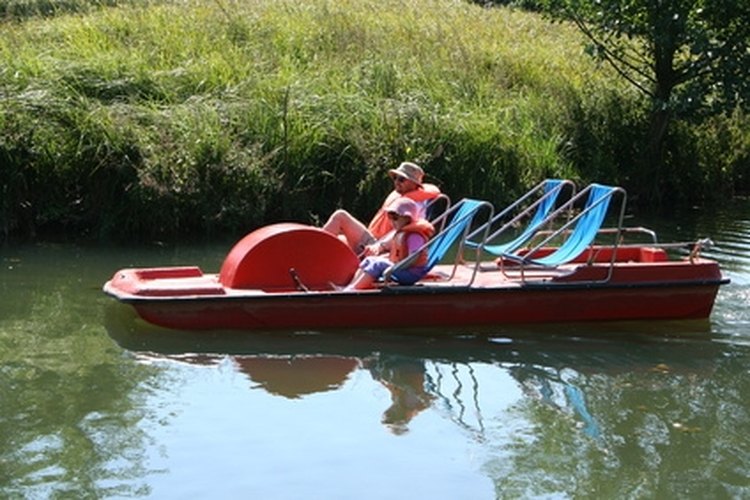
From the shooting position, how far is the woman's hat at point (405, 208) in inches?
396

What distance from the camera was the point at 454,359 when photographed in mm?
9680

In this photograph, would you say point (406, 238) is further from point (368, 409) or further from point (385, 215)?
point (368, 409)

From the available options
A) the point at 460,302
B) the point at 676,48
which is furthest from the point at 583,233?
the point at 676,48

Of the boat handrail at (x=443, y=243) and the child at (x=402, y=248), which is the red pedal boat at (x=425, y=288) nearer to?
the boat handrail at (x=443, y=243)

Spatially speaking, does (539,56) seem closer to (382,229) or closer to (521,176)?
(521,176)

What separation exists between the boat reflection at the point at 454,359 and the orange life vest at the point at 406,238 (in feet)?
2.22

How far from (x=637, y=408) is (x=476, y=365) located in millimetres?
1553

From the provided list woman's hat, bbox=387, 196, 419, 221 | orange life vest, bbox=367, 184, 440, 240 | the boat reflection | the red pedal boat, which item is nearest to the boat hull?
the red pedal boat

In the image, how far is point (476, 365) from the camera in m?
9.53

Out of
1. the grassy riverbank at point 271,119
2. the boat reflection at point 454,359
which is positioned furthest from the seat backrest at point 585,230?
the grassy riverbank at point 271,119

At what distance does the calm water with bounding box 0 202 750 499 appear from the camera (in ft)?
22.8

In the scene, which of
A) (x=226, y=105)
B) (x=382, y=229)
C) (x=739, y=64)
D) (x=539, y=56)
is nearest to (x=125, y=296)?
(x=382, y=229)

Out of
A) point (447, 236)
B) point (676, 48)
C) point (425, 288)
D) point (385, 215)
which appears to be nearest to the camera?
point (425, 288)

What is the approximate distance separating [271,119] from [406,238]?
589 cm
